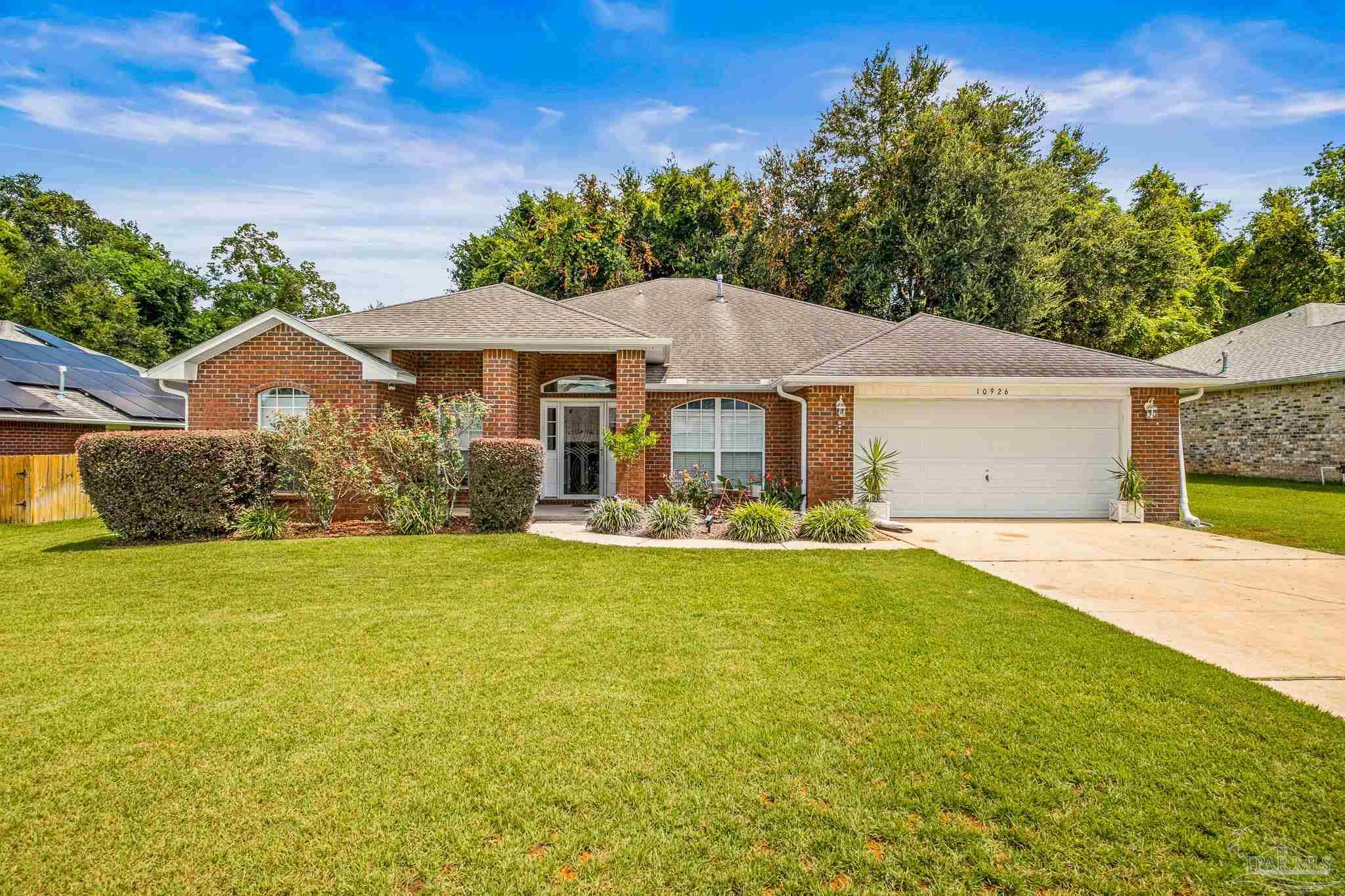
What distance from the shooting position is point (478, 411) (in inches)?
421

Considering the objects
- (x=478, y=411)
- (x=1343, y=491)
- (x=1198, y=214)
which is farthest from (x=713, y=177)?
(x=1198, y=214)

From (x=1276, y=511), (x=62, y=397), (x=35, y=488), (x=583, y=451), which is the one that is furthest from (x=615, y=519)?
(x=62, y=397)

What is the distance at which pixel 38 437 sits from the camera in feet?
48.4

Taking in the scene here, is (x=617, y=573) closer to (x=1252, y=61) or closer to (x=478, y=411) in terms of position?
(x=478, y=411)

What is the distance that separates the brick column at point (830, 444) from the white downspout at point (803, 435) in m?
0.20

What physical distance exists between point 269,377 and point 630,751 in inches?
439

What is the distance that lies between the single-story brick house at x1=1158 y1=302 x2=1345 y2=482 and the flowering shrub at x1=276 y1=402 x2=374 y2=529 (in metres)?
22.8

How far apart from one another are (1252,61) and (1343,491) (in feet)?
38.0

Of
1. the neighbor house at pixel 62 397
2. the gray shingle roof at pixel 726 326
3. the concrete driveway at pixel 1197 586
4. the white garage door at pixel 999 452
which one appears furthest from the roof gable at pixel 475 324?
the concrete driveway at pixel 1197 586

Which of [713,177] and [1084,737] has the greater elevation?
[713,177]

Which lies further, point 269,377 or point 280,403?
point 280,403

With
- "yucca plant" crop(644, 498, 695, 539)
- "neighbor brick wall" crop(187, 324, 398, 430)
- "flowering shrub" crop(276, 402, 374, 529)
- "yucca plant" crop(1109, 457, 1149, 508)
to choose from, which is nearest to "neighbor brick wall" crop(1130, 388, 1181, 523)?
"yucca plant" crop(1109, 457, 1149, 508)

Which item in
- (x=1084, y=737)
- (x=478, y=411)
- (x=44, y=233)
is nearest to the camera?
(x=1084, y=737)

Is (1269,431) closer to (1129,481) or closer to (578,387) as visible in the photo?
(1129,481)
